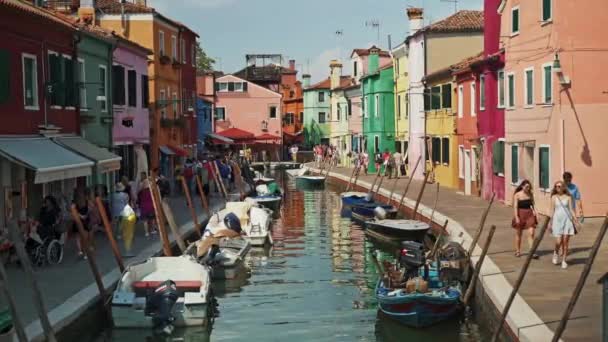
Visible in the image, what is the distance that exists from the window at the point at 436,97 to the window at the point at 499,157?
1017cm

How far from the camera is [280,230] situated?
3067 cm

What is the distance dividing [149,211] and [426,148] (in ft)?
72.2

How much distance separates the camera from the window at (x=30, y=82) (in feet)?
66.8

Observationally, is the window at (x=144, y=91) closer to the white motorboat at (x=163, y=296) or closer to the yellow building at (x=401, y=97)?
the yellow building at (x=401, y=97)

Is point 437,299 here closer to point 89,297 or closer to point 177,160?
point 89,297

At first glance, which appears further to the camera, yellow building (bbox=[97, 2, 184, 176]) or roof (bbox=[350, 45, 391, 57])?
roof (bbox=[350, 45, 391, 57])

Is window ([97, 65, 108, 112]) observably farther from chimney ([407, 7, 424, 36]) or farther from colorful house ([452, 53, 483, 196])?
chimney ([407, 7, 424, 36])

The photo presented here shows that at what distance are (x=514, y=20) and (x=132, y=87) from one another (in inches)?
510

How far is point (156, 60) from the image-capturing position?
36.1 meters

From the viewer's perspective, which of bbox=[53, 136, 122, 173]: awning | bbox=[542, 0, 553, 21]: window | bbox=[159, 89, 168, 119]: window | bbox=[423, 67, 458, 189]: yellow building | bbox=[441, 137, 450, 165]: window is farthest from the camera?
bbox=[441, 137, 450, 165]: window

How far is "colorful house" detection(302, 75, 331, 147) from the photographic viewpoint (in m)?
83.3

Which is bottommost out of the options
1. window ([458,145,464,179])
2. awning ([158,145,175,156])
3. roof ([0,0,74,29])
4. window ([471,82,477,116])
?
window ([458,145,464,179])

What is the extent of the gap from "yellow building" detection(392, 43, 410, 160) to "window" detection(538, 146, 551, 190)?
21319 millimetres

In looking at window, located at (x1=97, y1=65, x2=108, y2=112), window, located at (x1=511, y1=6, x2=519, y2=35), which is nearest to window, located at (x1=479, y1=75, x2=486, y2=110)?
window, located at (x1=511, y1=6, x2=519, y2=35)
